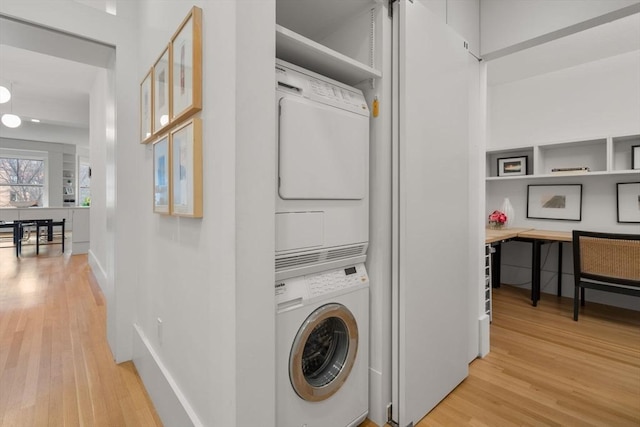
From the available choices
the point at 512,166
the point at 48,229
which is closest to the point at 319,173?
the point at 512,166

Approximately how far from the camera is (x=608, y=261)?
8.79 feet

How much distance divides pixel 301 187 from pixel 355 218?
0.37 metres

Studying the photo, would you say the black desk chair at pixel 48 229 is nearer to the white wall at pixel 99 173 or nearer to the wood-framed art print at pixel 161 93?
the white wall at pixel 99 173

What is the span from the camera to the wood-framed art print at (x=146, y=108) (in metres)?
1.73

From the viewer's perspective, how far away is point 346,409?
1447 mm

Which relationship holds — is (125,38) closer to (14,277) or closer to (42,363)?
(42,363)

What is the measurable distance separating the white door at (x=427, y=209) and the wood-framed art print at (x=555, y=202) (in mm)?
2552

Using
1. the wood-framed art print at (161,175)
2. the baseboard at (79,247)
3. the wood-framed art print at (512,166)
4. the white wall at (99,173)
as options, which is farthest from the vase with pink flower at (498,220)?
the baseboard at (79,247)

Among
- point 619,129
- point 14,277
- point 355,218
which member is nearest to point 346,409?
point 355,218

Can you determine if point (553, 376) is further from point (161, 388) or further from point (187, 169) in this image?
point (187, 169)

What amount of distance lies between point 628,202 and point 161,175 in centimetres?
423

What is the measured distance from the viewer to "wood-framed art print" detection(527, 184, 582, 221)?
3518 millimetres

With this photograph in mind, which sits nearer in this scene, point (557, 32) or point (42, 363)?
point (557, 32)

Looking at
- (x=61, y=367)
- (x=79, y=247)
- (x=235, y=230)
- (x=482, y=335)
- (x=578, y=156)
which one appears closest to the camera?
(x=235, y=230)
